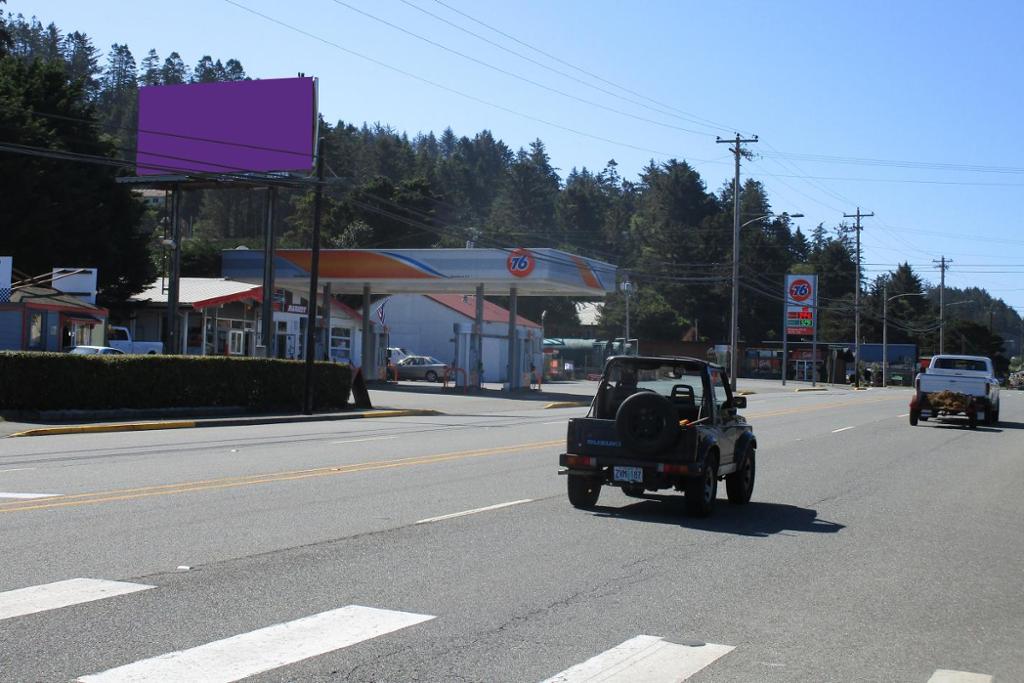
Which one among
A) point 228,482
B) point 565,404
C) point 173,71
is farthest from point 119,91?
point 228,482

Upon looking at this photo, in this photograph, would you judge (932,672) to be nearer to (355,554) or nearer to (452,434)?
(355,554)

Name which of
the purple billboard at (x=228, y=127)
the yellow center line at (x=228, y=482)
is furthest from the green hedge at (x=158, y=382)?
the purple billboard at (x=228, y=127)

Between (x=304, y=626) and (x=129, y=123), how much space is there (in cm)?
15616

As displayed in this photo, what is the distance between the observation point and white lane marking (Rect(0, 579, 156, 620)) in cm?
710

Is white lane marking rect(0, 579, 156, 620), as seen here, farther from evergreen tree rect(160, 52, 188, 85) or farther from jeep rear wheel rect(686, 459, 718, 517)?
evergreen tree rect(160, 52, 188, 85)

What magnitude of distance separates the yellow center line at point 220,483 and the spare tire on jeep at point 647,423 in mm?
4984

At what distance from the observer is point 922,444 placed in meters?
25.4

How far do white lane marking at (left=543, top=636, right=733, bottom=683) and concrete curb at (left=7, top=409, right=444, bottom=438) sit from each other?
714 inches

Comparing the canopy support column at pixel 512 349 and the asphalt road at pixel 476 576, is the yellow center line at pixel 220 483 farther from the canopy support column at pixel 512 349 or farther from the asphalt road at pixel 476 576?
the canopy support column at pixel 512 349

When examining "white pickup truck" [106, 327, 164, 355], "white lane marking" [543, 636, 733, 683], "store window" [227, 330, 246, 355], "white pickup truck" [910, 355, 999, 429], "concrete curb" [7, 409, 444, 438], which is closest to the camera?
"white lane marking" [543, 636, 733, 683]

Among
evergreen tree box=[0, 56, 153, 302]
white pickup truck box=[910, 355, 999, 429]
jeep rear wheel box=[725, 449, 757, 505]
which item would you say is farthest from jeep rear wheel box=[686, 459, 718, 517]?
evergreen tree box=[0, 56, 153, 302]

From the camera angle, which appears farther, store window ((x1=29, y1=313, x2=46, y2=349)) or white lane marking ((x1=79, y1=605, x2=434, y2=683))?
store window ((x1=29, y1=313, x2=46, y2=349))

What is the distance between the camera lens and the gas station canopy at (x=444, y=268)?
4697 cm

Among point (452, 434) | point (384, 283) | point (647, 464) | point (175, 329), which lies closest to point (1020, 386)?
point (384, 283)
